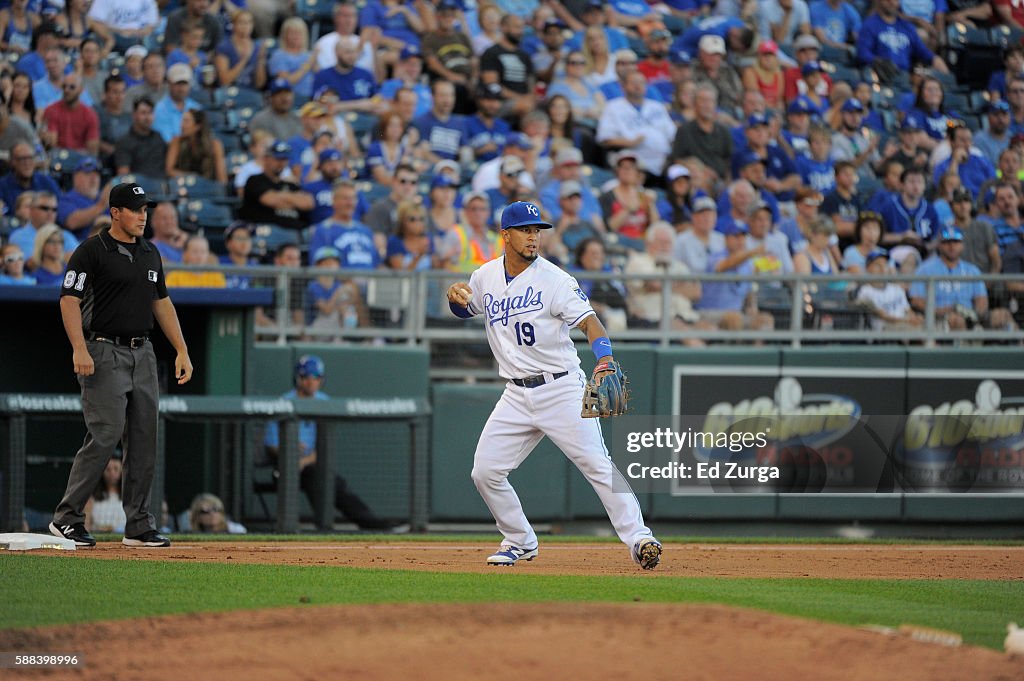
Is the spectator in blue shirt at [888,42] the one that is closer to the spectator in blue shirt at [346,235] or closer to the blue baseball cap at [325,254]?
the spectator in blue shirt at [346,235]

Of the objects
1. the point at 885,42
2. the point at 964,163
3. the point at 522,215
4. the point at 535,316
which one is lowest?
the point at 535,316

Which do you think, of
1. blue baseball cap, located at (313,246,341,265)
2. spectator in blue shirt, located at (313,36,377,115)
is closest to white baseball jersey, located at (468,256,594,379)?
blue baseball cap, located at (313,246,341,265)

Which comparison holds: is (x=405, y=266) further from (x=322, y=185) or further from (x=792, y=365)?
(x=792, y=365)

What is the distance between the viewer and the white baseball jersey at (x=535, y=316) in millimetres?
6863

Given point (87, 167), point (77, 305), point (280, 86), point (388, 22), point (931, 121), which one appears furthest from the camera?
point (931, 121)

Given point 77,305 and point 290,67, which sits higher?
point 290,67

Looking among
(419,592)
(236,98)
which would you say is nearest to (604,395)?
(419,592)

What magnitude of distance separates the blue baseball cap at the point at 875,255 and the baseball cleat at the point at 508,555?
22.4 ft

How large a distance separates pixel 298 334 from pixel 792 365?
4199mm

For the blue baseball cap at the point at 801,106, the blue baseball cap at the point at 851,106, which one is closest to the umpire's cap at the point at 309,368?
the blue baseball cap at the point at 801,106

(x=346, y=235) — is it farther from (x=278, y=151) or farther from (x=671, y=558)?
(x=671, y=558)

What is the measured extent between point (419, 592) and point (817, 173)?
995 cm

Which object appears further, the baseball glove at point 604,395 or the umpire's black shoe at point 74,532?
the umpire's black shoe at point 74,532

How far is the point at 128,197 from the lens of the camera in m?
7.32
